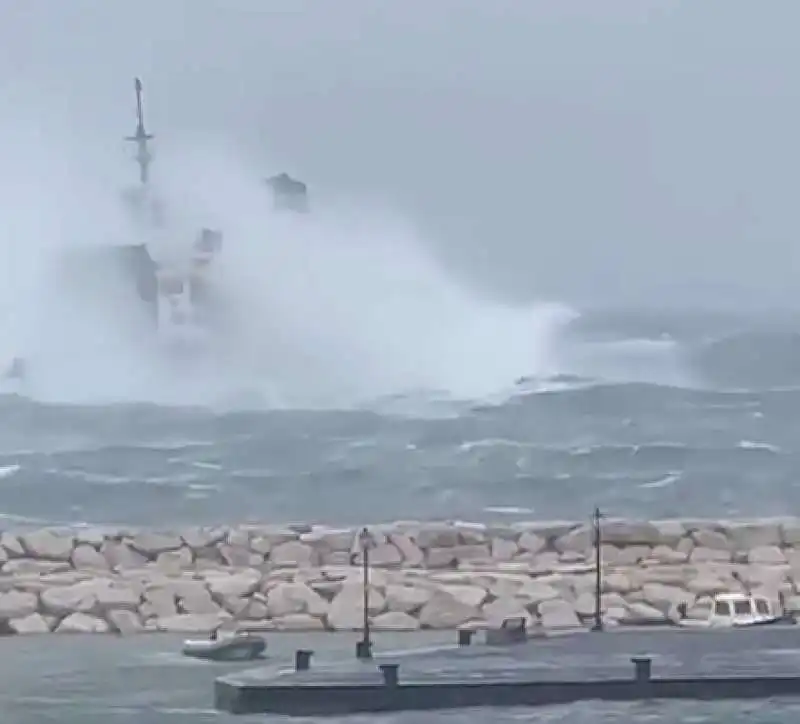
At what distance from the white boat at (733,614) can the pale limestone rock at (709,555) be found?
10 cm

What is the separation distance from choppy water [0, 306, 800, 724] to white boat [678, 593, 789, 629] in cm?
25

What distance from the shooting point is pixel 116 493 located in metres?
4.89

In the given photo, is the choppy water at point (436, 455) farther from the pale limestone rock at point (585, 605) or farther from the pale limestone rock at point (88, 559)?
the pale limestone rock at point (585, 605)

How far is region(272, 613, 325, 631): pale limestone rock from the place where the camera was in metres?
4.71

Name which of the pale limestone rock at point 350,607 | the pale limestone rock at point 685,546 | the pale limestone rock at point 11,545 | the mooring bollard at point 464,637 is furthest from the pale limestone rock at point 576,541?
the pale limestone rock at point 11,545

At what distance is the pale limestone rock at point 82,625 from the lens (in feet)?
15.5

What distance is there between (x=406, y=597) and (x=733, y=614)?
30.5 inches

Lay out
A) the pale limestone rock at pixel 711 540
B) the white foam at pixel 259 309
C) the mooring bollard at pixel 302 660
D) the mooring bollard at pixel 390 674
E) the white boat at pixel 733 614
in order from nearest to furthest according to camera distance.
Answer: the mooring bollard at pixel 390 674 < the mooring bollard at pixel 302 660 < the white boat at pixel 733 614 < the pale limestone rock at pixel 711 540 < the white foam at pixel 259 309

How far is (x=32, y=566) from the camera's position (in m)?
4.81

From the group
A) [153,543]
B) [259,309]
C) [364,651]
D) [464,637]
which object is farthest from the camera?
[259,309]

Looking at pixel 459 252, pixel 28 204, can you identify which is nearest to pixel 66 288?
pixel 28 204

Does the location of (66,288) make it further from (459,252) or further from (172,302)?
(459,252)

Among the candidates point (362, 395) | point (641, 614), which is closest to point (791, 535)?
point (641, 614)

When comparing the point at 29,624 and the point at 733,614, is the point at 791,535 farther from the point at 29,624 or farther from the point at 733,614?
the point at 29,624
